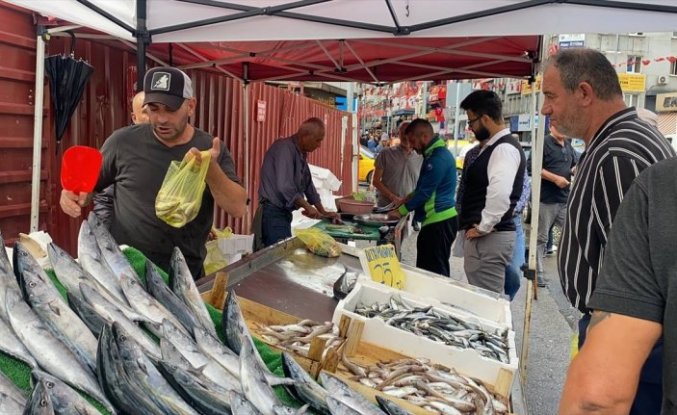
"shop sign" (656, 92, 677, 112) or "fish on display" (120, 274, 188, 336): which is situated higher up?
"shop sign" (656, 92, 677, 112)

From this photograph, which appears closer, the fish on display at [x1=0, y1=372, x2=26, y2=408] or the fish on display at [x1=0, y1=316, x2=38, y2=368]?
the fish on display at [x1=0, y1=372, x2=26, y2=408]

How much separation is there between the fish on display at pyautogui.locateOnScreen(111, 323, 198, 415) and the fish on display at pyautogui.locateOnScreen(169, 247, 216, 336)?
49 centimetres

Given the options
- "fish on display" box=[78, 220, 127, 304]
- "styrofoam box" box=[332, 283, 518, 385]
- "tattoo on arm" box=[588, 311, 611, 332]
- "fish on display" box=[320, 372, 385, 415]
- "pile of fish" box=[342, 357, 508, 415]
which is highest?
"tattoo on arm" box=[588, 311, 611, 332]

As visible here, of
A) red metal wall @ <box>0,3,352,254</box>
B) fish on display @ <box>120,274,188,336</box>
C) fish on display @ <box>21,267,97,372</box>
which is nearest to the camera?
fish on display @ <box>21,267,97,372</box>

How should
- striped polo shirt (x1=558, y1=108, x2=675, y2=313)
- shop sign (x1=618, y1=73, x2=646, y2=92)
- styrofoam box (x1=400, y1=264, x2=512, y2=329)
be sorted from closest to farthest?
striped polo shirt (x1=558, y1=108, x2=675, y2=313)
styrofoam box (x1=400, y1=264, x2=512, y2=329)
shop sign (x1=618, y1=73, x2=646, y2=92)

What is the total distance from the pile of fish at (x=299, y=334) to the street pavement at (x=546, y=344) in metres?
0.85

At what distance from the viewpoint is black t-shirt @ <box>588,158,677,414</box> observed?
125 cm

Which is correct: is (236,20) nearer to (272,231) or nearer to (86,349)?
(272,231)

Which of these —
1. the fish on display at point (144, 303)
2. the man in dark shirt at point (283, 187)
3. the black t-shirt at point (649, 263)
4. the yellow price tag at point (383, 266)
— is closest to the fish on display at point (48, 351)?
the fish on display at point (144, 303)

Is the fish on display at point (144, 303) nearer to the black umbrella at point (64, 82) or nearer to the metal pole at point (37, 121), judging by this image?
the metal pole at point (37, 121)

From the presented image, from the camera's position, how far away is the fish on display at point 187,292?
2102mm

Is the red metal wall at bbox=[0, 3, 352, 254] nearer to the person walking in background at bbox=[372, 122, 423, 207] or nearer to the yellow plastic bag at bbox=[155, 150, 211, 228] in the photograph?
the yellow plastic bag at bbox=[155, 150, 211, 228]

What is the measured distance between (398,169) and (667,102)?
3499 centimetres

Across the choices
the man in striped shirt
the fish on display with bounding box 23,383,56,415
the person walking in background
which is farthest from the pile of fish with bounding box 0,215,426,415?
the person walking in background
